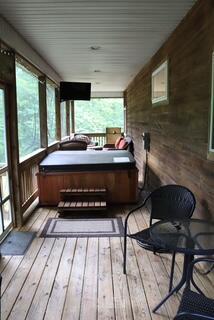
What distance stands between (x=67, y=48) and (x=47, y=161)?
178 cm

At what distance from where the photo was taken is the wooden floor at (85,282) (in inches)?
88.3

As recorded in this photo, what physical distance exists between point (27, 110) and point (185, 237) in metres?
3.71

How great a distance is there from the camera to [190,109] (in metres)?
3.19

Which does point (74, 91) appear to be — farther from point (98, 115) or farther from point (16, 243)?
point (98, 115)

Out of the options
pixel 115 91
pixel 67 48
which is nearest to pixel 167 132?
pixel 67 48

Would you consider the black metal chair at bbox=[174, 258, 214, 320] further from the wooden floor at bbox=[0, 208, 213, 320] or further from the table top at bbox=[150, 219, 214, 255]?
the wooden floor at bbox=[0, 208, 213, 320]

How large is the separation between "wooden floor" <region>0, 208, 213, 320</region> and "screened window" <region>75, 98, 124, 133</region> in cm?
968

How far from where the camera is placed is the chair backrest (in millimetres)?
2824

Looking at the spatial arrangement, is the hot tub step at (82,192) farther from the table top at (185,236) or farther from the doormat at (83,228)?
the table top at (185,236)

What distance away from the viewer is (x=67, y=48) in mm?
4648

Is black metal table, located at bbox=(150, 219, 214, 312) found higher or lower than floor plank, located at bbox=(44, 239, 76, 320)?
higher

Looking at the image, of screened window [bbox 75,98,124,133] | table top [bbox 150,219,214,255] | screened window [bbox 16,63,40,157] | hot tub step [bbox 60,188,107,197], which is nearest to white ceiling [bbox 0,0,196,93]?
screened window [bbox 16,63,40,157]

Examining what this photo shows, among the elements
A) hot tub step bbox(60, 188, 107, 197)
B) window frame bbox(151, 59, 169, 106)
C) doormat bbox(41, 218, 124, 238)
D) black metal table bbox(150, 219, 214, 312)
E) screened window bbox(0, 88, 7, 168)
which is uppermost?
window frame bbox(151, 59, 169, 106)

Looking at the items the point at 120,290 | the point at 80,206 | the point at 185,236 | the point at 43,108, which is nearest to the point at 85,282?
the point at 120,290
